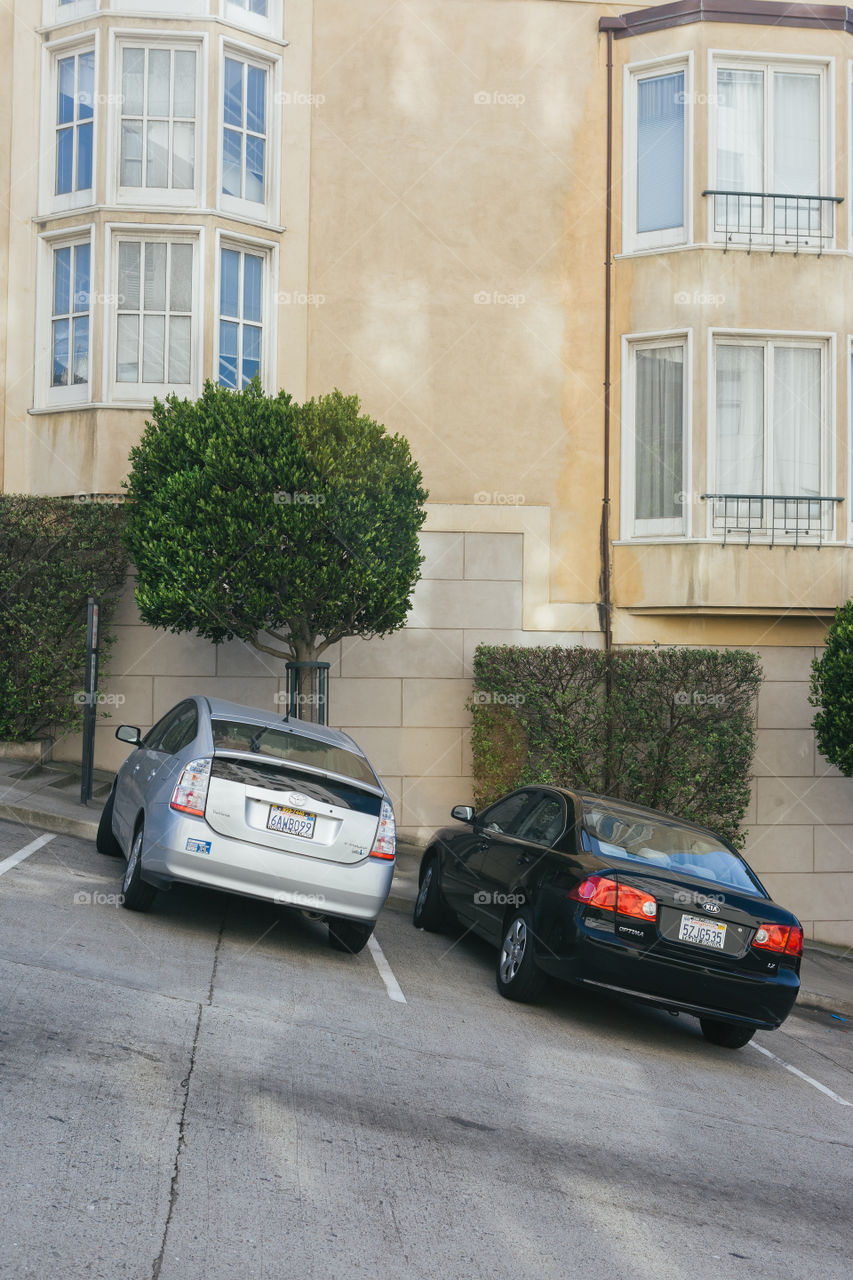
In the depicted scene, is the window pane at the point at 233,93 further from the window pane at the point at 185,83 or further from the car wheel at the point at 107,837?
the car wheel at the point at 107,837

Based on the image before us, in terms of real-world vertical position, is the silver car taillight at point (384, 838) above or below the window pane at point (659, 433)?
below

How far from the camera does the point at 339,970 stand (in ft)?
26.0

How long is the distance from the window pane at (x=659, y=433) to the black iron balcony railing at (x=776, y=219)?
156 centimetres

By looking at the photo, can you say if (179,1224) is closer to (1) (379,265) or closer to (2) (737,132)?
(1) (379,265)

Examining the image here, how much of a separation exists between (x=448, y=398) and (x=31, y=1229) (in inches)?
481

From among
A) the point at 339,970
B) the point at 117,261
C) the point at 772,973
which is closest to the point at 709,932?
the point at 772,973

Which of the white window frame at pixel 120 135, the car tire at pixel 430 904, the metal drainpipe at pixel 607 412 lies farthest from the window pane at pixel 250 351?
the car tire at pixel 430 904

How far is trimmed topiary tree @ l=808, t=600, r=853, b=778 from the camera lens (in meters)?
12.6

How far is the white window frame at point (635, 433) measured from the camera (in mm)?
14742

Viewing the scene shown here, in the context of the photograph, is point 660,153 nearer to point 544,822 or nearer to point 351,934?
point 544,822

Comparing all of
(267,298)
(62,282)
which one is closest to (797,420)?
(267,298)

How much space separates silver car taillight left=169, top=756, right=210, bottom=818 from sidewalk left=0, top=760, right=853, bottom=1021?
147 inches

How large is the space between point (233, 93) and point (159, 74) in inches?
34.4

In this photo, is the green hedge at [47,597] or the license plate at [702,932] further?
the green hedge at [47,597]
